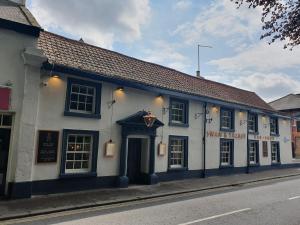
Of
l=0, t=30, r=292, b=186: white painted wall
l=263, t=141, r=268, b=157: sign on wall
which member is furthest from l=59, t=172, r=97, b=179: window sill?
l=263, t=141, r=268, b=157: sign on wall

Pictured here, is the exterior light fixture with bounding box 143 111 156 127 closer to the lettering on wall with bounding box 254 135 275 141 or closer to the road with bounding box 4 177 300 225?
the road with bounding box 4 177 300 225

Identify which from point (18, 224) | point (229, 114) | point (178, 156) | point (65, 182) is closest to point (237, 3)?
point (18, 224)

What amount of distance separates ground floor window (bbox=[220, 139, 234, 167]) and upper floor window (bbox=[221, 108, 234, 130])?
100 centimetres

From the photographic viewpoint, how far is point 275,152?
25.4m

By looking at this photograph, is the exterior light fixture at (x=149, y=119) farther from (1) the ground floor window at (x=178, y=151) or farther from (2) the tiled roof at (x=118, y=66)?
(1) the ground floor window at (x=178, y=151)

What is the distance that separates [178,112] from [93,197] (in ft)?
26.3

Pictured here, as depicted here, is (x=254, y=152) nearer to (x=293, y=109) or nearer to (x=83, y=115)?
(x=83, y=115)

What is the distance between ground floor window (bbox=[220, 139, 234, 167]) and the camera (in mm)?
19828

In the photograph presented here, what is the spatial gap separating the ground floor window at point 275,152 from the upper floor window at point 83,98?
1794 centimetres

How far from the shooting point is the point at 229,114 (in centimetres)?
2077

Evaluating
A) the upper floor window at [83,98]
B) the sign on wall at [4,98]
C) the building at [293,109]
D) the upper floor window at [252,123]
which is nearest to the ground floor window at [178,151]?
the upper floor window at [83,98]

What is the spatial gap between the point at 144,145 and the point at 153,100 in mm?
2554

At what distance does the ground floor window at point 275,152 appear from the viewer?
81.9ft

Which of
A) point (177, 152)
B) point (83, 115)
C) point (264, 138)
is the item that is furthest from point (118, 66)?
point (264, 138)
